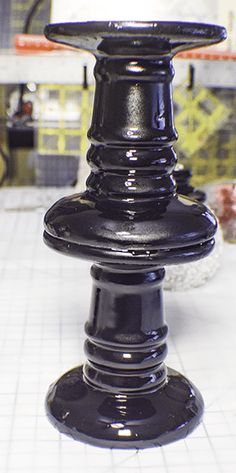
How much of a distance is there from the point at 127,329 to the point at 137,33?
0.21 m

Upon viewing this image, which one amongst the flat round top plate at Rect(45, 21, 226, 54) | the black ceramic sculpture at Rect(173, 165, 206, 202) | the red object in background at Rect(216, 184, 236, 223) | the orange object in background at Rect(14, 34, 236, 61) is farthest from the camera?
the orange object in background at Rect(14, 34, 236, 61)

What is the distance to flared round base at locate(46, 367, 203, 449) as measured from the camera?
0.50 meters

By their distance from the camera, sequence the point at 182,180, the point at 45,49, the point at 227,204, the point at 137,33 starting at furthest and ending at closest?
the point at 45,49 < the point at 227,204 < the point at 182,180 < the point at 137,33

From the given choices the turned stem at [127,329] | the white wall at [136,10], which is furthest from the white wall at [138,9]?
the turned stem at [127,329]

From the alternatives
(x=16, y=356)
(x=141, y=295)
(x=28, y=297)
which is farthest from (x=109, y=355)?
(x=28, y=297)

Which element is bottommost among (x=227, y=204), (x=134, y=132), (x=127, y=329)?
(x=227, y=204)

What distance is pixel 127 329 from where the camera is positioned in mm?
518

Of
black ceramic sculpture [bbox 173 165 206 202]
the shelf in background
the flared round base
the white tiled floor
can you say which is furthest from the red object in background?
the flared round base

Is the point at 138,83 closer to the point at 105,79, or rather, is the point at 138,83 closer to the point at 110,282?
the point at 105,79

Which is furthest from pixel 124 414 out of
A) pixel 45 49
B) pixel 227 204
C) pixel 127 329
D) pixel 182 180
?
pixel 45 49

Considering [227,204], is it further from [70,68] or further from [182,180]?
[70,68]

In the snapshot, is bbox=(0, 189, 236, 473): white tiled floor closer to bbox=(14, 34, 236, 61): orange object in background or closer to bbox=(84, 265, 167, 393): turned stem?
bbox=(84, 265, 167, 393): turned stem

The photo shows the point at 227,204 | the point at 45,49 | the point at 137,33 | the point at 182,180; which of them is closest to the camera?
the point at 137,33

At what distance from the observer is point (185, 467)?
1.57ft
